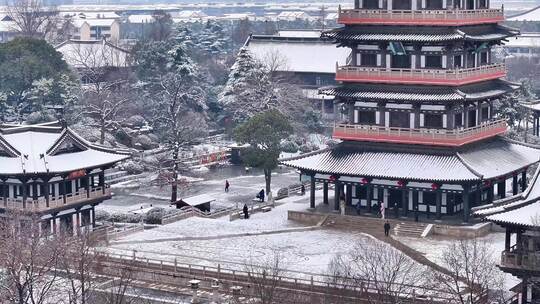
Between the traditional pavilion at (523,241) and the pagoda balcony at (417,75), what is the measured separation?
62.7ft

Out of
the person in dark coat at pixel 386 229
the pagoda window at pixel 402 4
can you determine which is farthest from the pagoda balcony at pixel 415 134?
the pagoda window at pixel 402 4

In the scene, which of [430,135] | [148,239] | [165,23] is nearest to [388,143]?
[430,135]

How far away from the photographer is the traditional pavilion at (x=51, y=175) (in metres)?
68.2

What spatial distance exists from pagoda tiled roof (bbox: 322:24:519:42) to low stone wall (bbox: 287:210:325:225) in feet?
37.9

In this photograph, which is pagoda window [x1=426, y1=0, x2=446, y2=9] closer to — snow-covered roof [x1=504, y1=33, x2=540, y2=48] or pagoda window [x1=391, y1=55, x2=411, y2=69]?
pagoda window [x1=391, y1=55, x2=411, y2=69]

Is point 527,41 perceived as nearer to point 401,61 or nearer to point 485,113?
point 485,113

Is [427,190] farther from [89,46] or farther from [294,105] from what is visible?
[89,46]

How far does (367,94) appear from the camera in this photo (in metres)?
73.6

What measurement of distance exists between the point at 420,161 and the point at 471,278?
20301 mm

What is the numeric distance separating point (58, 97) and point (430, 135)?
157ft

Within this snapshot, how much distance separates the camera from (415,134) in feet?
236

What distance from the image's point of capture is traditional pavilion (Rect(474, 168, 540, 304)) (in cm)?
5098

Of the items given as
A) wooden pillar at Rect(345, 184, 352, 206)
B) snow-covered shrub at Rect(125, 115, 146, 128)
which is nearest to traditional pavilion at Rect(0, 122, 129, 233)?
wooden pillar at Rect(345, 184, 352, 206)

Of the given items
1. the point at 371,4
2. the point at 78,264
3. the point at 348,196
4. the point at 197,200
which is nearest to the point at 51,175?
the point at 197,200
